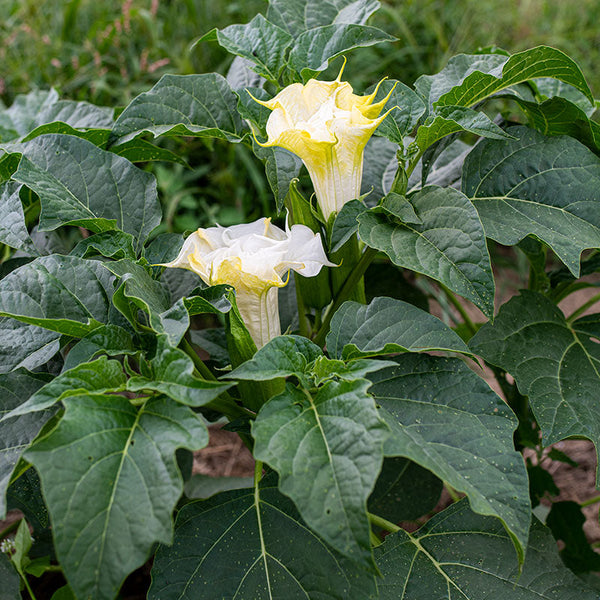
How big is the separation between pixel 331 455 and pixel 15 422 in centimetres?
40

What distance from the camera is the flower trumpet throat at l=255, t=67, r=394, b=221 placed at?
0.81 meters

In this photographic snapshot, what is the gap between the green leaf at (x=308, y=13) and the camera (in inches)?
43.3

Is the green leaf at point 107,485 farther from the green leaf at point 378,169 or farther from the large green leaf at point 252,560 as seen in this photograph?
the green leaf at point 378,169

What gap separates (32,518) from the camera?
1071mm

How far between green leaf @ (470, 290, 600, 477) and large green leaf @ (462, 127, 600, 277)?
6.4 inches

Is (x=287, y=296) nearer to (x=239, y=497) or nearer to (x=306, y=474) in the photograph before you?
(x=239, y=497)

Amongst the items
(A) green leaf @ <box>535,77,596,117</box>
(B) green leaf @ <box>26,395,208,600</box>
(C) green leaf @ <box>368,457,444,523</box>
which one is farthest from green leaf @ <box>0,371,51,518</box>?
(A) green leaf @ <box>535,77,596,117</box>

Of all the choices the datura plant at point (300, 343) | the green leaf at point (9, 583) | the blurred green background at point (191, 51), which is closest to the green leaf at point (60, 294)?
the datura plant at point (300, 343)

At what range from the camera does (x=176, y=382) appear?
66cm

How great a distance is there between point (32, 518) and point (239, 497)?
463 mm

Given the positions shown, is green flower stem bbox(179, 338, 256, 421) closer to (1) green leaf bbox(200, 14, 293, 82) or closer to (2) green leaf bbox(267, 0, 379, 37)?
(1) green leaf bbox(200, 14, 293, 82)

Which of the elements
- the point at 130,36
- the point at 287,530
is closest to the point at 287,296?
the point at 287,530

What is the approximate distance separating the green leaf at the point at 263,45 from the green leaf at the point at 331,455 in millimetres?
566

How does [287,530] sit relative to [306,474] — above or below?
below
